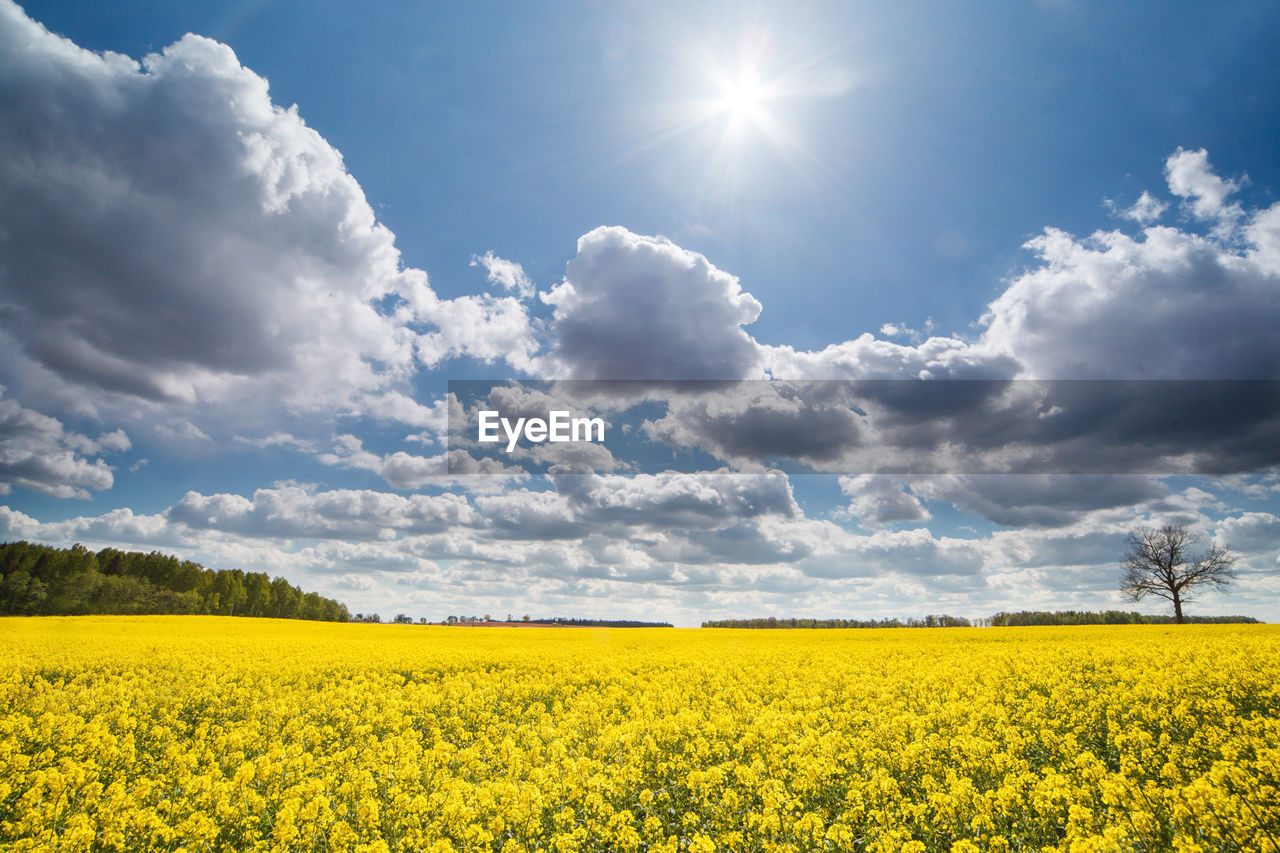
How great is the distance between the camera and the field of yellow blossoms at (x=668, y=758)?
768 cm

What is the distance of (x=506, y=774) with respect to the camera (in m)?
10.5

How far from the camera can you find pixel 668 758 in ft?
35.4

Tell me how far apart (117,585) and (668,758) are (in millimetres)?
111027

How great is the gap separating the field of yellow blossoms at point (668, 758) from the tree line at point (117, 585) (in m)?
88.0

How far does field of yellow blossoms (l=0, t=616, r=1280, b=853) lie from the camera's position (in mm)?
7680

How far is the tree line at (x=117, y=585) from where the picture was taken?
7950 centimetres

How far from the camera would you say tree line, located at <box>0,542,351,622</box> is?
261ft

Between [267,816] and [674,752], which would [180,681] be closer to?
[267,816]

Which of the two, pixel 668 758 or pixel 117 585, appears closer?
pixel 668 758

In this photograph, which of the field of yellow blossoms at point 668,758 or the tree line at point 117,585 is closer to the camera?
the field of yellow blossoms at point 668,758

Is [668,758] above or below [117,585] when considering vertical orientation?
above

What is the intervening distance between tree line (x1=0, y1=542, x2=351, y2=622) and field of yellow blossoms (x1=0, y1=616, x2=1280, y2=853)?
88000 mm

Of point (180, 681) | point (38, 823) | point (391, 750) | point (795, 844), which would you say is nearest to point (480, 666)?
point (180, 681)

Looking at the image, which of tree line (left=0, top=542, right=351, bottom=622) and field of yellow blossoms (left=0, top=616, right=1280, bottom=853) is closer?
field of yellow blossoms (left=0, top=616, right=1280, bottom=853)
